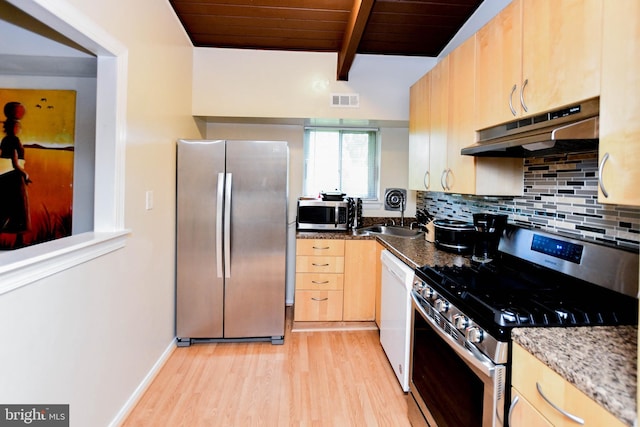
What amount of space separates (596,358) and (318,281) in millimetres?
2106

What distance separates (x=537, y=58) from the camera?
4.25 ft

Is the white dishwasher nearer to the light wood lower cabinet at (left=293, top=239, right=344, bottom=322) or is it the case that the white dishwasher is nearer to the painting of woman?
the light wood lower cabinet at (left=293, top=239, right=344, bottom=322)

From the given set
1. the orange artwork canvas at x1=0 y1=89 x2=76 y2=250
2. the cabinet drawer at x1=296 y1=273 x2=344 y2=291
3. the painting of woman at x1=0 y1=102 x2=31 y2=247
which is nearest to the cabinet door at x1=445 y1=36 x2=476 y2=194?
the cabinet drawer at x1=296 y1=273 x2=344 y2=291

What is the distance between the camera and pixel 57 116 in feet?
7.31

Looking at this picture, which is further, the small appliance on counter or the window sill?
the small appliance on counter

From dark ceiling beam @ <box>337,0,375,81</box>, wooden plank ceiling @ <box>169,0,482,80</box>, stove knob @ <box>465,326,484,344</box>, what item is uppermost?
wooden plank ceiling @ <box>169,0,482,80</box>

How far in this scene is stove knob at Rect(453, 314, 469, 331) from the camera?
1.17m

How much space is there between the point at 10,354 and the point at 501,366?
1.63m

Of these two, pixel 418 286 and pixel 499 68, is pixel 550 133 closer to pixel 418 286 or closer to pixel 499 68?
pixel 499 68

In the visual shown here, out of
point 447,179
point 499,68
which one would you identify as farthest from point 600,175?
point 447,179

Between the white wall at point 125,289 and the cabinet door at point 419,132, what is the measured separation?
1.96 meters

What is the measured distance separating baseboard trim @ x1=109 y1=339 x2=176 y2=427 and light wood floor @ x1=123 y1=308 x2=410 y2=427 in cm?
3

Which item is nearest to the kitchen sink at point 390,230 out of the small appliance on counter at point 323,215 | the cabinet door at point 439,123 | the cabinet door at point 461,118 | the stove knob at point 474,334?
the small appliance on counter at point 323,215

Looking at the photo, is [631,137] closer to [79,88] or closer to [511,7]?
[511,7]
